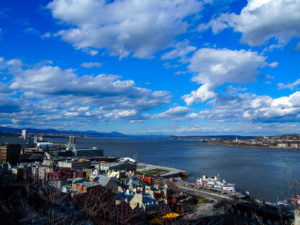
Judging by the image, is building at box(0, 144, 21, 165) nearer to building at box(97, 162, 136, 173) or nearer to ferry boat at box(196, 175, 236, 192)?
building at box(97, 162, 136, 173)

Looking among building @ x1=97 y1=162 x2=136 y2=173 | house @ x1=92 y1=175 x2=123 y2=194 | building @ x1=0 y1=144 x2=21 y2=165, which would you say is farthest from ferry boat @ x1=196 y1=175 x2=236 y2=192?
building @ x1=0 y1=144 x2=21 y2=165

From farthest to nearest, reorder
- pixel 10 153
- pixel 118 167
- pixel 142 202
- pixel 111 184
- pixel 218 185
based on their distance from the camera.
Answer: pixel 10 153
pixel 118 167
pixel 218 185
pixel 111 184
pixel 142 202

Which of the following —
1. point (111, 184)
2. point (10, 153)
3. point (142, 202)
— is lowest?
point (142, 202)

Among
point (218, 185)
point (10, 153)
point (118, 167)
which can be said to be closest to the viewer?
point (218, 185)

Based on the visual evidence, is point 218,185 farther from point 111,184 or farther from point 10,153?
point 10,153

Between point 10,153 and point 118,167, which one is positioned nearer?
point 118,167

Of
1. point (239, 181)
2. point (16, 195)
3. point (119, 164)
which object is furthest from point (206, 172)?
point (16, 195)

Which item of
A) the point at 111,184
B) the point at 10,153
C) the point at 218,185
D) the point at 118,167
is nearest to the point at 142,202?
the point at 111,184

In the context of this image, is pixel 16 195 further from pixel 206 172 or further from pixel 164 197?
pixel 206 172
